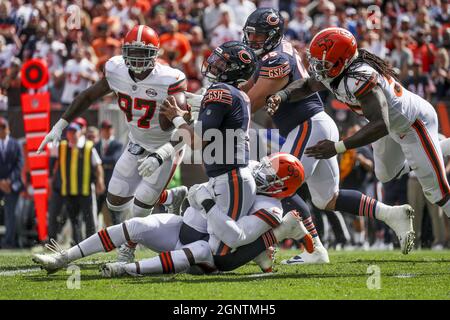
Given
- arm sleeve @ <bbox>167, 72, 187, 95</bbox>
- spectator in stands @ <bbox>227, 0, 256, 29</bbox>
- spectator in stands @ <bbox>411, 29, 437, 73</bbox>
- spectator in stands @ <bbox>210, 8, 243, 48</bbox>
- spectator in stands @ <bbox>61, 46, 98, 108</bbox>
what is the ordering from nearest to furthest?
arm sleeve @ <bbox>167, 72, 187, 95</bbox> → spectator in stands @ <bbox>411, 29, 437, 73</bbox> → spectator in stands @ <bbox>61, 46, 98, 108</bbox> → spectator in stands @ <bbox>210, 8, 243, 48</bbox> → spectator in stands @ <bbox>227, 0, 256, 29</bbox>

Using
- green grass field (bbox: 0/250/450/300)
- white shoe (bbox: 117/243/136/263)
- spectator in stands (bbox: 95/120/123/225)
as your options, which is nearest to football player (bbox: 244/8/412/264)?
green grass field (bbox: 0/250/450/300)

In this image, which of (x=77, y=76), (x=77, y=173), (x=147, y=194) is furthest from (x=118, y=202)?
(x=77, y=76)

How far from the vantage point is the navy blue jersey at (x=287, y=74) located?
7.30 metres

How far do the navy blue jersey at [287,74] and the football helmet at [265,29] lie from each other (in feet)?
0.24

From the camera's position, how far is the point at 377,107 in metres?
6.48

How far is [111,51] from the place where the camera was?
1402 cm

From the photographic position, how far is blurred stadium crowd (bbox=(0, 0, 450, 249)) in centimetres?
1197

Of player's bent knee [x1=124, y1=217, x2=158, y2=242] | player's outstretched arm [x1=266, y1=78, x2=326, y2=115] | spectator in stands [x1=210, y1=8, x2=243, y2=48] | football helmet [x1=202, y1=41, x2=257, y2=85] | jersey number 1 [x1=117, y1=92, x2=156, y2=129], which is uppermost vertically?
spectator in stands [x1=210, y1=8, x2=243, y2=48]

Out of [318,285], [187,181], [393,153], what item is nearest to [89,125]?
[187,181]

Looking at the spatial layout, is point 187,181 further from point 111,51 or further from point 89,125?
point 111,51

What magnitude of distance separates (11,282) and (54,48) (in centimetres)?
843

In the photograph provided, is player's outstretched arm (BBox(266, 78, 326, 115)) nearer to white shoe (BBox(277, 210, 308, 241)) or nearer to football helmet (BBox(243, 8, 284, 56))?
football helmet (BBox(243, 8, 284, 56))

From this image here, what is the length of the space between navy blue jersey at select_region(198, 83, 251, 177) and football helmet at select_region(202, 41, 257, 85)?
4.9 inches

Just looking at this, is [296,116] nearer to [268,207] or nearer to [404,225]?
[404,225]
